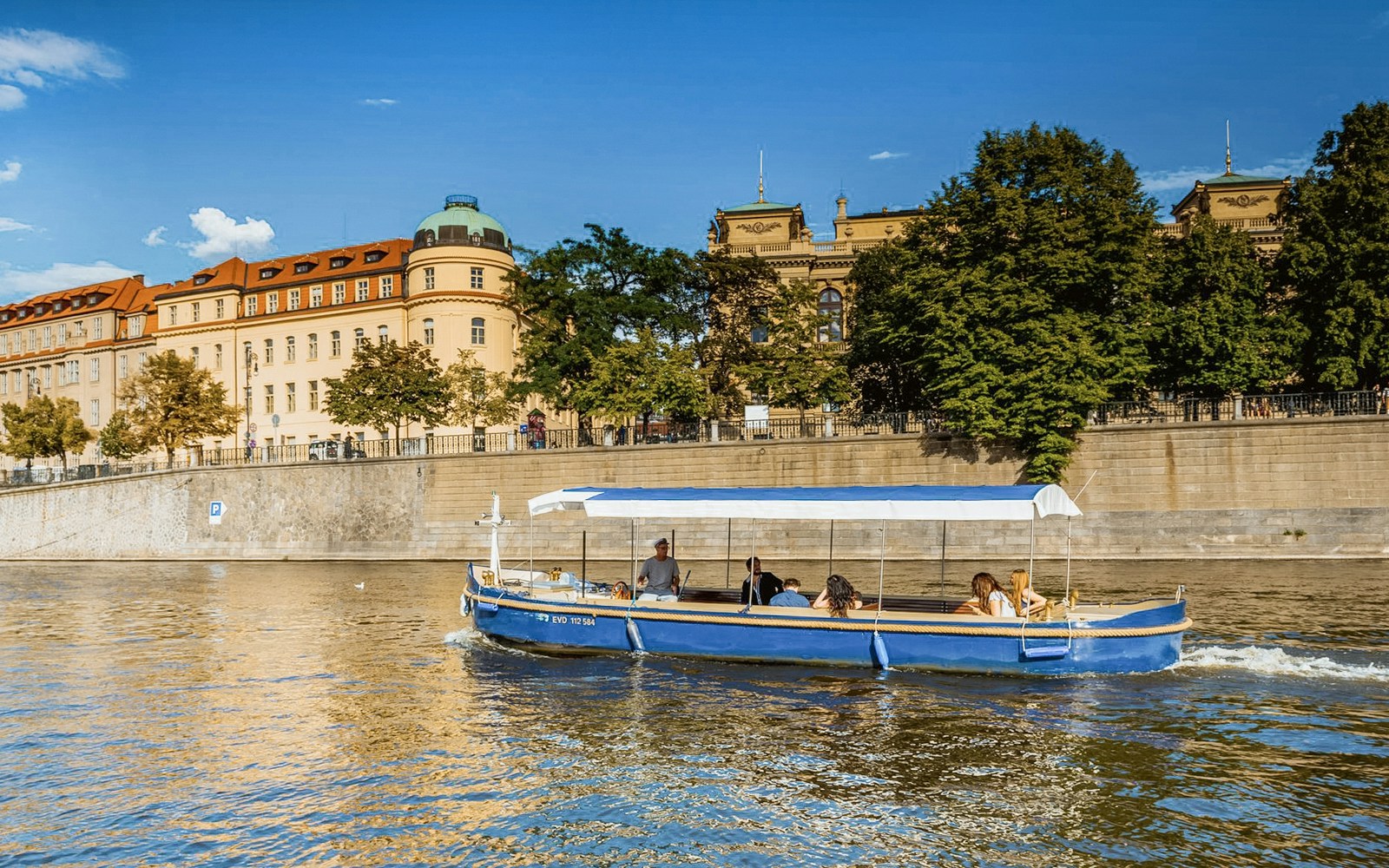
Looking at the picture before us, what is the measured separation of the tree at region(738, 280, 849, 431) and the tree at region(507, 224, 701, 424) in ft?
17.6

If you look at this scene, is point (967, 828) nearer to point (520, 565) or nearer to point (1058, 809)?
point (1058, 809)

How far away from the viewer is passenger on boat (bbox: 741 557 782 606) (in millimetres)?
18938

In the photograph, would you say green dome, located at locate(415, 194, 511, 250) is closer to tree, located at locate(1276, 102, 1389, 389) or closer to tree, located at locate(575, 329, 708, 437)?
tree, located at locate(575, 329, 708, 437)

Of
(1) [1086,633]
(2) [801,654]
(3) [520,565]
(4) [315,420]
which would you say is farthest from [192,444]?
(1) [1086,633]

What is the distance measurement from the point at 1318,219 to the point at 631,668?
1392 inches

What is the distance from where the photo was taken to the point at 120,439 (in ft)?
204

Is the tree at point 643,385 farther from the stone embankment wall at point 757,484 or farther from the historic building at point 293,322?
the historic building at point 293,322

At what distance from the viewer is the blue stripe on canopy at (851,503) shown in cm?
1777

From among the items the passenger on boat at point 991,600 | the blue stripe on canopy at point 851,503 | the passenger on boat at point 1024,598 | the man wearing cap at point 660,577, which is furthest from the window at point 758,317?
the passenger on boat at point 1024,598

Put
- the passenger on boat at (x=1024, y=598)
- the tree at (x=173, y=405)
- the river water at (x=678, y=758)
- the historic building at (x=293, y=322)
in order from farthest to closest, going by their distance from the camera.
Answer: the historic building at (x=293, y=322) < the tree at (x=173, y=405) < the passenger on boat at (x=1024, y=598) < the river water at (x=678, y=758)

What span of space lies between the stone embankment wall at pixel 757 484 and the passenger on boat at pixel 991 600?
1494 cm

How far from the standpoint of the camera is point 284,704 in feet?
53.8

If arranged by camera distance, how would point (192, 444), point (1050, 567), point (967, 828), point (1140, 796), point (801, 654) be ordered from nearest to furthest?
1. point (967, 828)
2. point (1140, 796)
3. point (801, 654)
4. point (1050, 567)
5. point (192, 444)

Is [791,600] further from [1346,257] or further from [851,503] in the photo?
[1346,257]
